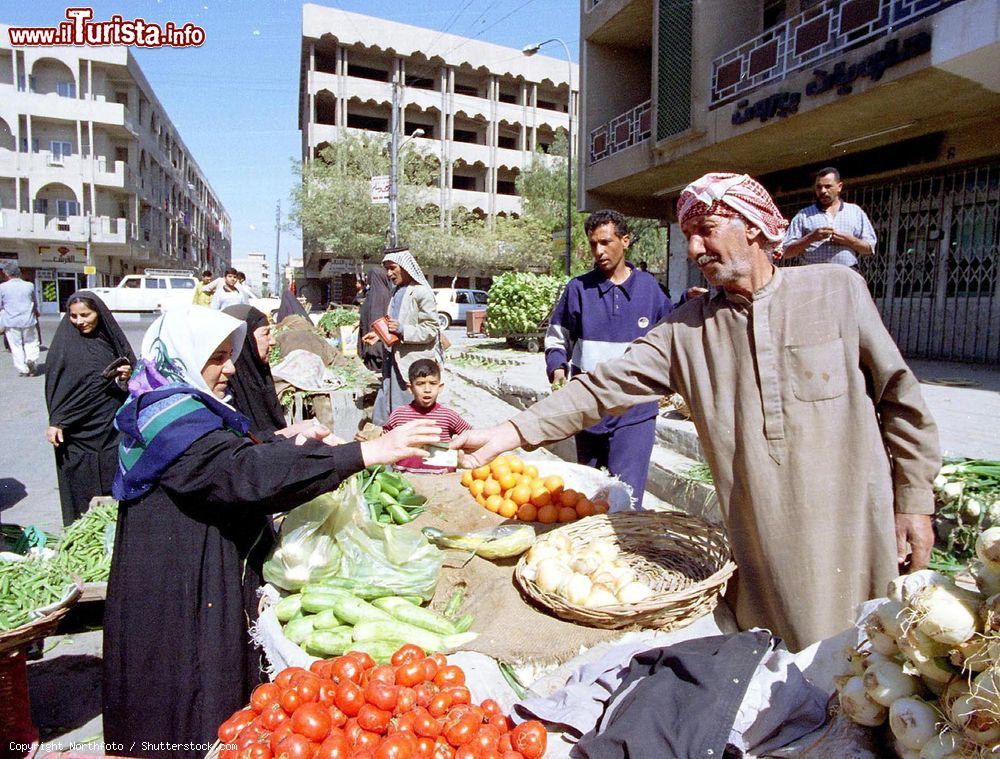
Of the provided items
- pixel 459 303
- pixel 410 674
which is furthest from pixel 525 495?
pixel 459 303

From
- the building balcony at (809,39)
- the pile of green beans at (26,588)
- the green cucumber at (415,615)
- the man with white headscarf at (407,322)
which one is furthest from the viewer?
the building balcony at (809,39)

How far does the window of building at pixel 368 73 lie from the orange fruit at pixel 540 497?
46810 millimetres

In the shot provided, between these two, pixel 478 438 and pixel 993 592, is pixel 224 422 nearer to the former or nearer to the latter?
pixel 478 438

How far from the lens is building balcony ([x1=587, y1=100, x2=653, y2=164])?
46.5 ft

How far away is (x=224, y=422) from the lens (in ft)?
7.93

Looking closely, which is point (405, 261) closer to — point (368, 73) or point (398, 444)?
point (398, 444)

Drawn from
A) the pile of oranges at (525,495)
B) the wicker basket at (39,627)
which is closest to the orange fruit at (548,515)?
the pile of oranges at (525,495)

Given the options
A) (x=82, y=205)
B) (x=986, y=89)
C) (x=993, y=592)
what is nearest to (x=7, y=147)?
(x=82, y=205)

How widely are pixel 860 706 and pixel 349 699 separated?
3.99 ft

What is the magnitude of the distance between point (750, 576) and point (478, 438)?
1.03 m

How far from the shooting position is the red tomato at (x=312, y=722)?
1.69 metres

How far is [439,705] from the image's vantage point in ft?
5.79

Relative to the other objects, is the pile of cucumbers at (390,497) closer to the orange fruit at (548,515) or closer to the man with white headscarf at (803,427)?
the orange fruit at (548,515)

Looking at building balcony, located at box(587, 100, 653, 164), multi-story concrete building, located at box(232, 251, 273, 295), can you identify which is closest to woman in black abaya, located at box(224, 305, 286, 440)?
building balcony, located at box(587, 100, 653, 164)
